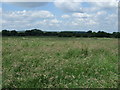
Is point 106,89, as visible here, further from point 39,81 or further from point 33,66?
point 33,66

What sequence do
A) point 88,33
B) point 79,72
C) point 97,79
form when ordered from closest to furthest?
1. point 97,79
2. point 79,72
3. point 88,33

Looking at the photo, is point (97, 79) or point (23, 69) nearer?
point (97, 79)

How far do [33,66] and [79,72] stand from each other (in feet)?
6.10

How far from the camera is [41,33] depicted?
27.1 metres

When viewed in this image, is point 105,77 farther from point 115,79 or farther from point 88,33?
point 88,33

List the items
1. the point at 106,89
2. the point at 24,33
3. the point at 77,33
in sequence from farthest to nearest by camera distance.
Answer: the point at 77,33 < the point at 24,33 < the point at 106,89

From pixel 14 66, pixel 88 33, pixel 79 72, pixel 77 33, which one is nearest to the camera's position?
pixel 79 72

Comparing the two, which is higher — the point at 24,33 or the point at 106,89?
the point at 24,33

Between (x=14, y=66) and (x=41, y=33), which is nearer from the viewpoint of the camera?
(x=14, y=66)

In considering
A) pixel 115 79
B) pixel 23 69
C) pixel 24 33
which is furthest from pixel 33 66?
pixel 24 33

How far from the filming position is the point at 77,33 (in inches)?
1161

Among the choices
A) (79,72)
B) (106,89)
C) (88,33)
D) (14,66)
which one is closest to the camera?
(106,89)

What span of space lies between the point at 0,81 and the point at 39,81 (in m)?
1.16

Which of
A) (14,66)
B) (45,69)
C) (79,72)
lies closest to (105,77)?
(79,72)
